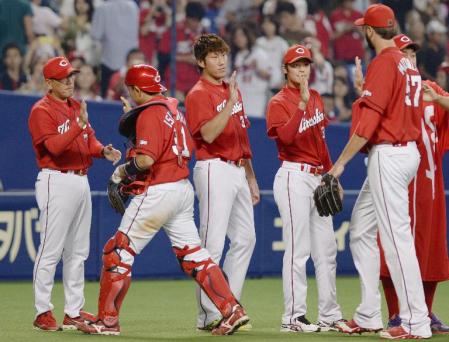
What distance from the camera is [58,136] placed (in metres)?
7.47

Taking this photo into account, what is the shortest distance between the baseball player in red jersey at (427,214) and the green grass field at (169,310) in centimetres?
45

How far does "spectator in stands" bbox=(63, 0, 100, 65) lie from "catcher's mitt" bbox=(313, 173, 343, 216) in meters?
6.66

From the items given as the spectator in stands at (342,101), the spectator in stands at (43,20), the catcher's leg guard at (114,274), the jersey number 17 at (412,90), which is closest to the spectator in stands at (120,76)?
the spectator in stands at (43,20)

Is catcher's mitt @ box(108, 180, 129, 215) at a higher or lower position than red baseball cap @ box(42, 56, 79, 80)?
lower

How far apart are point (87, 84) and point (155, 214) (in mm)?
5960

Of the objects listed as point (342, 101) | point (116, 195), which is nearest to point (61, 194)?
point (116, 195)

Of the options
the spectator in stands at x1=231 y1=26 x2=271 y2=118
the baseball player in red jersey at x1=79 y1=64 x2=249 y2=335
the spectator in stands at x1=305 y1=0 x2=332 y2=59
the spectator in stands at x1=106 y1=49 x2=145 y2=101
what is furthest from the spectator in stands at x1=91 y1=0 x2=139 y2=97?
the baseball player in red jersey at x1=79 y1=64 x2=249 y2=335

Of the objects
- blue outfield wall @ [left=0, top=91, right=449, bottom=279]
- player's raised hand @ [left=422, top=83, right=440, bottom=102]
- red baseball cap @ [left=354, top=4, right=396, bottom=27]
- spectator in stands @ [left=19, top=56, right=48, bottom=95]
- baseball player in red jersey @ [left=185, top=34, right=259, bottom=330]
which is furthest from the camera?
spectator in stands @ [left=19, top=56, right=48, bottom=95]

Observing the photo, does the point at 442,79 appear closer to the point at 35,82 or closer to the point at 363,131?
the point at 35,82

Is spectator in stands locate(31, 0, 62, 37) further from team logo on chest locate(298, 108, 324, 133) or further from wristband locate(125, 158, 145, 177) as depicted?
wristband locate(125, 158, 145, 177)

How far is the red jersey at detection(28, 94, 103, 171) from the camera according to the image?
24.5 ft

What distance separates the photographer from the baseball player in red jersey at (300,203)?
7453mm

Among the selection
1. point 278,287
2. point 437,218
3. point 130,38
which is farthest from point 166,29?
point 437,218

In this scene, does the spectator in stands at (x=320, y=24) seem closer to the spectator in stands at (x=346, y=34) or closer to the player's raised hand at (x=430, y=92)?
the spectator in stands at (x=346, y=34)
